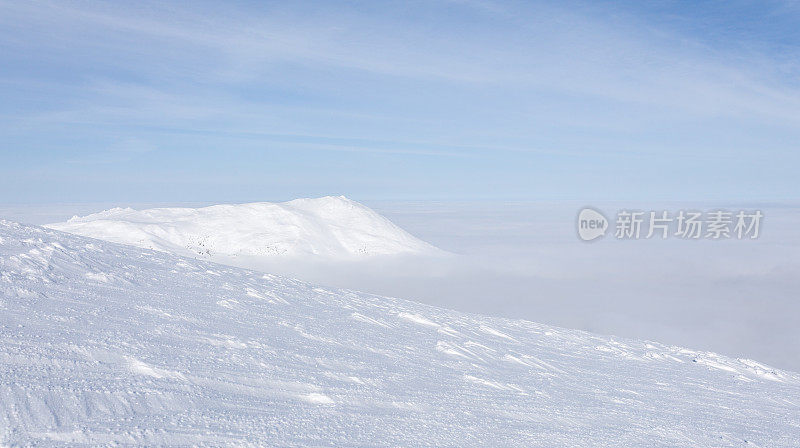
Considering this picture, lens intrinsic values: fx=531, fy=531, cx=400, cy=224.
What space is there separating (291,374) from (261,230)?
3158 inches

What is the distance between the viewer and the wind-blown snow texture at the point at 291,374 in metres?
4.80

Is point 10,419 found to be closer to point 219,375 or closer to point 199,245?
point 219,375

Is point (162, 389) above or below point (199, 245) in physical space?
above

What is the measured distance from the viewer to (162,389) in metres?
5.25

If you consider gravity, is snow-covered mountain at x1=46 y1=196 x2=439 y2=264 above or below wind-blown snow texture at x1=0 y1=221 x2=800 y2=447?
below

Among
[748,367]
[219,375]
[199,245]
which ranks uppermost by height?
[219,375]

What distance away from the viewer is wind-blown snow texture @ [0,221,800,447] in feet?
15.8

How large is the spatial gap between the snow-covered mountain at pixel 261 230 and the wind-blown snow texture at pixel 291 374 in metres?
61.6

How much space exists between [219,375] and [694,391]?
9.15 meters

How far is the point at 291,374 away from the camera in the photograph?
22.3ft

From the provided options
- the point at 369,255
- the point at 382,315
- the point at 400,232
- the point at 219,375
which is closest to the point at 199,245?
the point at 369,255

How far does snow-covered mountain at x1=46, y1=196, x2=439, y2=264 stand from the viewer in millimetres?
74562

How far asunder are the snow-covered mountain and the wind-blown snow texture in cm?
6164

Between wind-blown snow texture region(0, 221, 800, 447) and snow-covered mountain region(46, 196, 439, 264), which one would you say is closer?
wind-blown snow texture region(0, 221, 800, 447)
